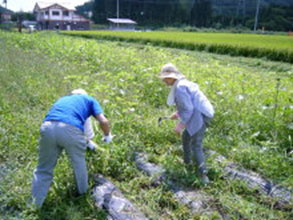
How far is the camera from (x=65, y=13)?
54500 mm

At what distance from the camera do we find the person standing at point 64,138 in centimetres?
245

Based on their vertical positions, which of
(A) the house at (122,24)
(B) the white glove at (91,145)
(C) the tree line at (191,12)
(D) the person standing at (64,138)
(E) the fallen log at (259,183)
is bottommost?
(E) the fallen log at (259,183)

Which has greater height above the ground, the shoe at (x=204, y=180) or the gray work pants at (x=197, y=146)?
the gray work pants at (x=197, y=146)

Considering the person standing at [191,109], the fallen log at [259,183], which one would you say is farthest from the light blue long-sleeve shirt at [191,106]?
the fallen log at [259,183]

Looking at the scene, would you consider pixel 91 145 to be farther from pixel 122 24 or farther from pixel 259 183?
pixel 122 24

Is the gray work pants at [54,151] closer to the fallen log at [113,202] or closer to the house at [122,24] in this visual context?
the fallen log at [113,202]

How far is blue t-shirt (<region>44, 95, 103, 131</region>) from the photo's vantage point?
2482 millimetres

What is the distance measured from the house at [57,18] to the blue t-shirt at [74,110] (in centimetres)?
5057

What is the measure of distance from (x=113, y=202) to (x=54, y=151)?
682 millimetres

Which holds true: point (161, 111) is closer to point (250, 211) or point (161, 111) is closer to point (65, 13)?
point (250, 211)

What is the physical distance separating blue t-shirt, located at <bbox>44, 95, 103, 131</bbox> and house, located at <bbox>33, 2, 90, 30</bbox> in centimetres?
5057

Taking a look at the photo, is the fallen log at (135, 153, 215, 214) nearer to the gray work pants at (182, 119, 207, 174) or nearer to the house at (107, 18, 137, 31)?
the gray work pants at (182, 119, 207, 174)

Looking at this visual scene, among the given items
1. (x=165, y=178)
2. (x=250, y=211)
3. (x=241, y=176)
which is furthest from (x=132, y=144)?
(x=250, y=211)

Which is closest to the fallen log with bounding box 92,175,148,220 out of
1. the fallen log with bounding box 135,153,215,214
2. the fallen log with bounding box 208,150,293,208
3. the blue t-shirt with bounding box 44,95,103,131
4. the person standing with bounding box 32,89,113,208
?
the person standing with bounding box 32,89,113,208
